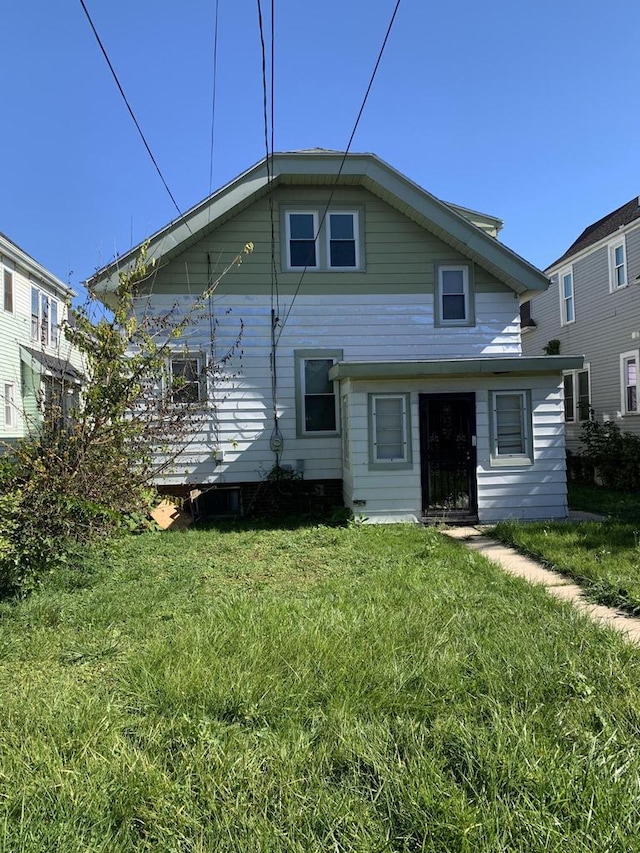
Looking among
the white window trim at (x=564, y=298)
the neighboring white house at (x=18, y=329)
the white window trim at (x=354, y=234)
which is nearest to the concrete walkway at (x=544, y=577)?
the white window trim at (x=354, y=234)

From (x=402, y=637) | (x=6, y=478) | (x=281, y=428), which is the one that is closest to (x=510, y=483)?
(x=281, y=428)

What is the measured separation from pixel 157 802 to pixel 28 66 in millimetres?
9572

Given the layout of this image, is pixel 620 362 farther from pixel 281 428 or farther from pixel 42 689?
pixel 42 689

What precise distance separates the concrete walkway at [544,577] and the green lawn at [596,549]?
0.12 meters

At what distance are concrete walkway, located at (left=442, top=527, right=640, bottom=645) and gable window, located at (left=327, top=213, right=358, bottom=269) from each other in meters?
5.36

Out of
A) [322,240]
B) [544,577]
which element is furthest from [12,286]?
[544,577]

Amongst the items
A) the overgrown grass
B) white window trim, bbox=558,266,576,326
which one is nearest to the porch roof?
the overgrown grass

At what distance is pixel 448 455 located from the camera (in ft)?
28.7

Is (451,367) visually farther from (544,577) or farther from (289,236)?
(289,236)

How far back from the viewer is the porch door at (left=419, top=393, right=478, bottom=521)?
865 centimetres

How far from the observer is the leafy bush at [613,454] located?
1270 centimetres

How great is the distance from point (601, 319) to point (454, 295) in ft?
25.9

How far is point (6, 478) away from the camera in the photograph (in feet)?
15.8

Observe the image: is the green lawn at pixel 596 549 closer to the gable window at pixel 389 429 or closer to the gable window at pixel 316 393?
the gable window at pixel 389 429
